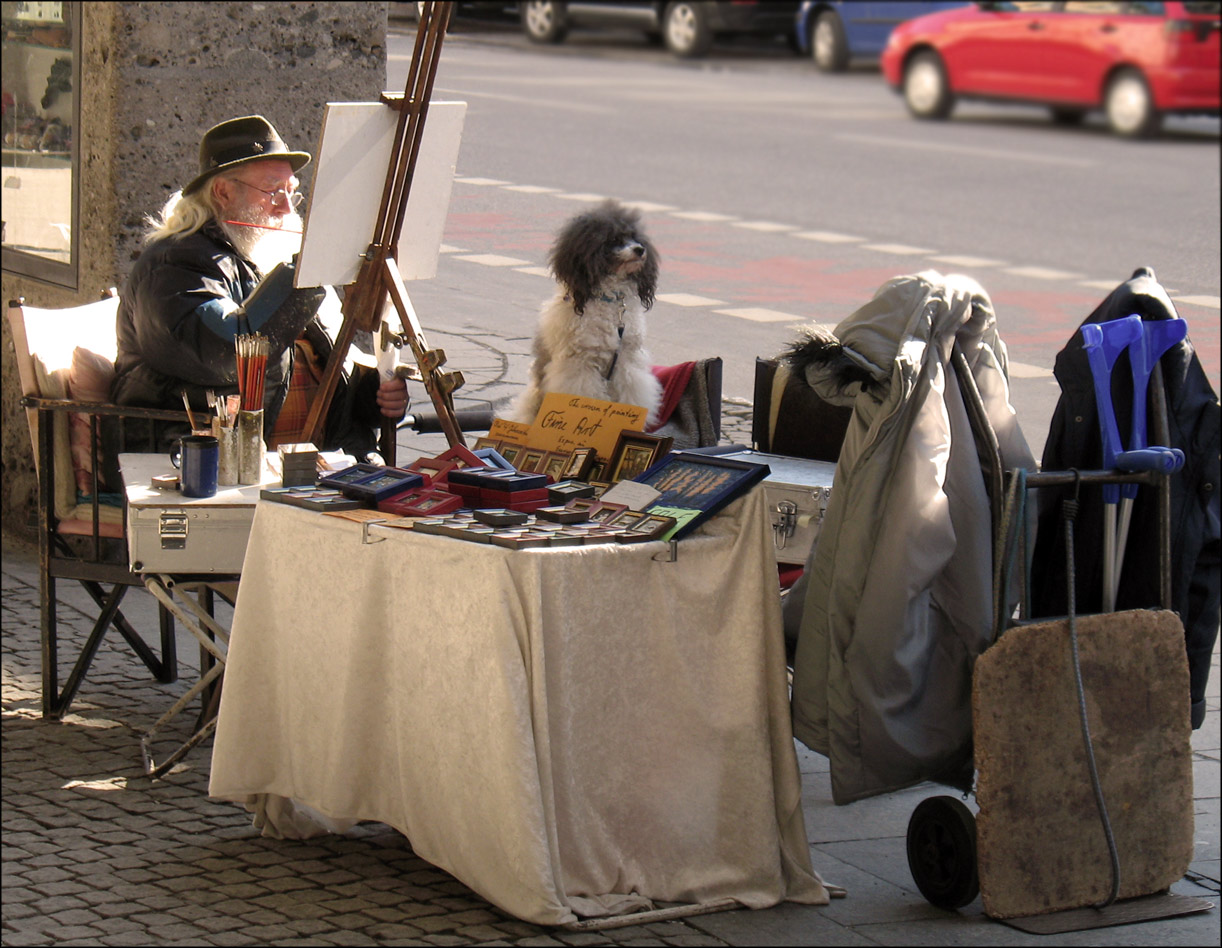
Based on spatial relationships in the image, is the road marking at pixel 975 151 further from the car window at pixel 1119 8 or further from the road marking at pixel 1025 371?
the road marking at pixel 1025 371

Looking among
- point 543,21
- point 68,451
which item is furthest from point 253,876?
point 543,21

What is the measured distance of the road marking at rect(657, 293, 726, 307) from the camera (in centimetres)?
603

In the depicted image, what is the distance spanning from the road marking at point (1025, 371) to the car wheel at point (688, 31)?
52.2 ft

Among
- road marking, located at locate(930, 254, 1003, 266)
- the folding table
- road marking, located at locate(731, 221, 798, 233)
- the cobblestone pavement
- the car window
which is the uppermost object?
the car window

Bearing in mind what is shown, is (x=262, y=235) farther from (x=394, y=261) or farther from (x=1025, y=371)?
(x=1025, y=371)

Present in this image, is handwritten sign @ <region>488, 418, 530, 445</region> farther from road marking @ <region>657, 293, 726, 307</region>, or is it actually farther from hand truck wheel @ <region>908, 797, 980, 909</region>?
road marking @ <region>657, 293, 726, 307</region>

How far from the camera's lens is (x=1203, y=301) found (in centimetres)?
675

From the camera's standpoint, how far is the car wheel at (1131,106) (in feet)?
53.7

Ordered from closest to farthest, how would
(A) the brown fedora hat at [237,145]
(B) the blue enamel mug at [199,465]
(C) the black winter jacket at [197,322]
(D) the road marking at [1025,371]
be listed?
(B) the blue enamel mug at [199,465]
(C) the black winter jacket at [197,322]
(A) the brown fedora hat at [237,145]
(D) the road marking at [1025,371]

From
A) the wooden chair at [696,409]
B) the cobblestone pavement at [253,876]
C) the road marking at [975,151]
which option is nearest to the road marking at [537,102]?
the wooden chair at [696,409]

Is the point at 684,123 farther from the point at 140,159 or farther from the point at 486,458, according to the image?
the point at 486,458

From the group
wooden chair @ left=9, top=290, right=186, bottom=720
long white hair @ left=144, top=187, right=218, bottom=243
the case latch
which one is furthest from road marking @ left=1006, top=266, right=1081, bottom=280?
the case latch

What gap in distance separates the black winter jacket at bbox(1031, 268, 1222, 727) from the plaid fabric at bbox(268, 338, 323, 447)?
2.17 metres

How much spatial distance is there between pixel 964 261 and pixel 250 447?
15.1 feet
